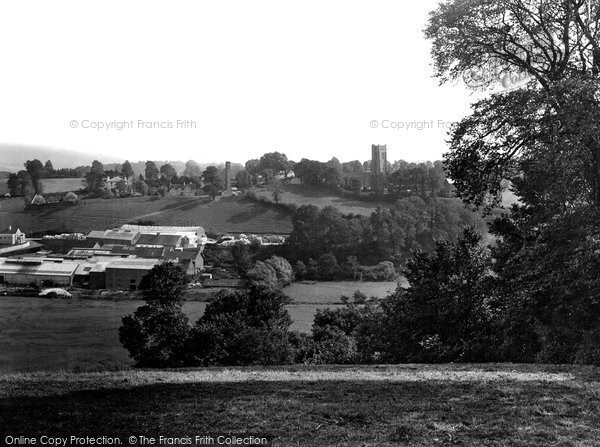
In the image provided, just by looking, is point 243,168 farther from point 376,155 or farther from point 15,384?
point 15,384

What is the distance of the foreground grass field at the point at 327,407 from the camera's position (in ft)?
20.6

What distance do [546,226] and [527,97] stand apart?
2.64 metres

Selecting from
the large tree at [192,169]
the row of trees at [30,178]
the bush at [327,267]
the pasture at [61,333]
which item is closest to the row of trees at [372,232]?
the bush at [327,267]

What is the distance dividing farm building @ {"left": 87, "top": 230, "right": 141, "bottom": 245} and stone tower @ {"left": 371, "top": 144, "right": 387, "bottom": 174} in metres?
23.0

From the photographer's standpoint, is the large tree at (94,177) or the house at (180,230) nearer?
the house at (180,230)

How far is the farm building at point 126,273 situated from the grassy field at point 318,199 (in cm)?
1376

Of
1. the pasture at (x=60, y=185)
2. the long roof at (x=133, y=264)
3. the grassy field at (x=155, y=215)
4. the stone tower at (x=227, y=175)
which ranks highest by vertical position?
the stone tower at (x=227, y=175)

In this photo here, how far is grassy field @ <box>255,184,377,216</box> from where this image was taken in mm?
43375

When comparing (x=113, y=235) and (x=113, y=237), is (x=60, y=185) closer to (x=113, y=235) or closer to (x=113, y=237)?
(x=113, y=235)

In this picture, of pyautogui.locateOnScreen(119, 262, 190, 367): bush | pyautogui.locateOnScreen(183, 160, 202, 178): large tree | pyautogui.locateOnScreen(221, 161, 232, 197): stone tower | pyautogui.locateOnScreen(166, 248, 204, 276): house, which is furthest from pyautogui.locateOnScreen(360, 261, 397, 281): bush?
pyautogui.locateOnScreen(119, 262, 190, 367): bush

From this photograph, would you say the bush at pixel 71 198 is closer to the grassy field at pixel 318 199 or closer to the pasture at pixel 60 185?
the pasture at pixel 60 185

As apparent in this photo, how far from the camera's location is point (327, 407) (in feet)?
24.6

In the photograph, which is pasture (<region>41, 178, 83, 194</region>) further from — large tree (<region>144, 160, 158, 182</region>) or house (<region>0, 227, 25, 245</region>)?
large tree (<region>144, 160, 158, 182</region>)

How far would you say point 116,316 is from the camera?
27047mm
